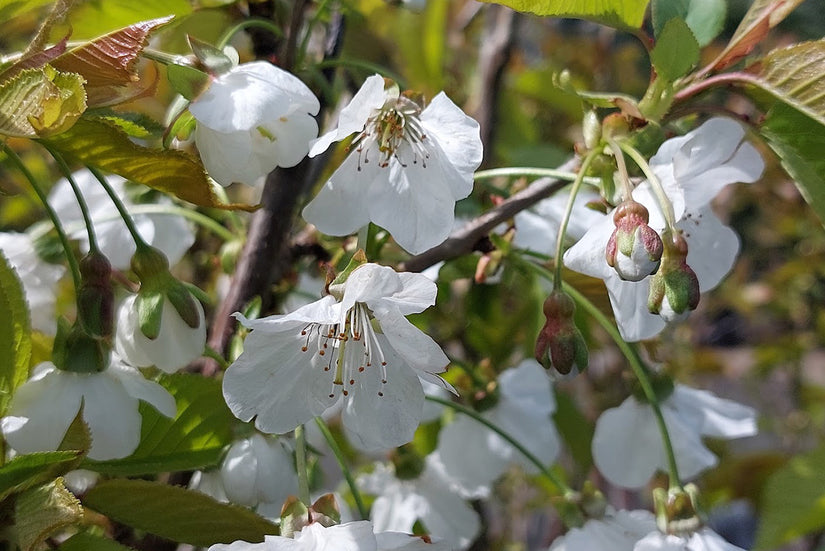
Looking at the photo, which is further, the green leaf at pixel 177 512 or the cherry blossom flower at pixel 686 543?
the cherry blossom flower at pixel 686 543

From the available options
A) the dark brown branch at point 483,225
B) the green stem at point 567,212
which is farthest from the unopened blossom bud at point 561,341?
the dark brown branch at point 483,225

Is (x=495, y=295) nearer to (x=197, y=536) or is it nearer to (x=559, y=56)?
(x=197, y=536)

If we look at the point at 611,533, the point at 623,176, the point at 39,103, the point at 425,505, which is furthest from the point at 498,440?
the point at 39,103

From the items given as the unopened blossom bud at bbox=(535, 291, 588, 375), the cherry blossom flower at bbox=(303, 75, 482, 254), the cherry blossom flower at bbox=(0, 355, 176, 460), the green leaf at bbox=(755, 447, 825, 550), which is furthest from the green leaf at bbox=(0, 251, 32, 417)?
the green leaf at bbox=(755, 447, 825, 550)

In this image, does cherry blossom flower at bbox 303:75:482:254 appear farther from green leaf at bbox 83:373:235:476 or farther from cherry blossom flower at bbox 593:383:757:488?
cherry blossom flower at bbox 593:383:757:488

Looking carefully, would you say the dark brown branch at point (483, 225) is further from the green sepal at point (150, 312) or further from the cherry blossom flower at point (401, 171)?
the green sepal at point (150, 312)

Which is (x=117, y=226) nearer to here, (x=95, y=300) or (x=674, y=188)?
(x=95, y=300)
